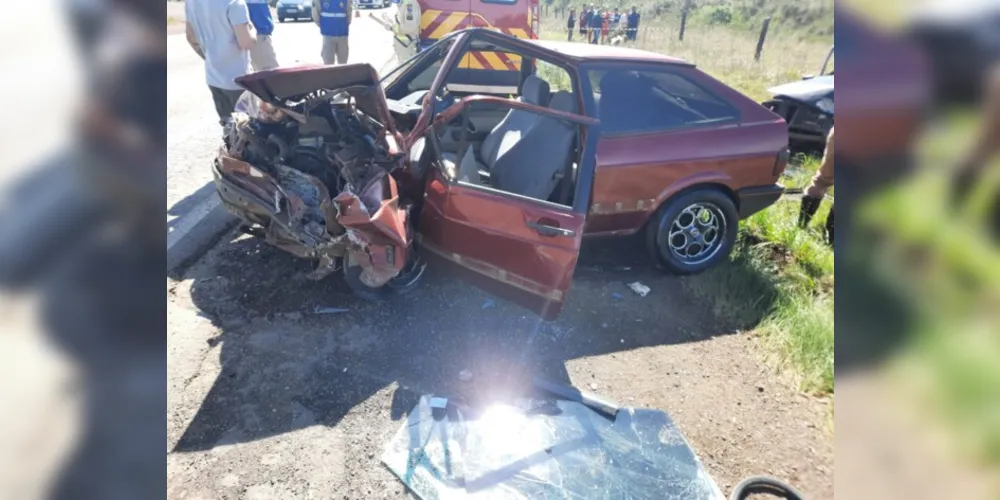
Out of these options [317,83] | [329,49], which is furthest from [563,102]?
[329,49]

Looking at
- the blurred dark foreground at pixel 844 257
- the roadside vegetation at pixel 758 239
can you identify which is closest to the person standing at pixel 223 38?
the roadside vegetation at pixel 758 239

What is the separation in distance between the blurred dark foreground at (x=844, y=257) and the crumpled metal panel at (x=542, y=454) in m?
1.99

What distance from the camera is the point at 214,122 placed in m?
6.80

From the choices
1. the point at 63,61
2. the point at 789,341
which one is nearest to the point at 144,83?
the point at 63,61

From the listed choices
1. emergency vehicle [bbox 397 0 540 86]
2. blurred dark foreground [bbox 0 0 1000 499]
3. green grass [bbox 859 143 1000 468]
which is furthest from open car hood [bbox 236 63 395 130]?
emergency vehicle [bbox 397 0 540 86]

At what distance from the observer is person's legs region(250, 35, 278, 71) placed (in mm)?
5023

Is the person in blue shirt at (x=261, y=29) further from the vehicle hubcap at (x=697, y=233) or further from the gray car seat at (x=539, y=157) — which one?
the vehicle hubcap at (x=697, y=233)

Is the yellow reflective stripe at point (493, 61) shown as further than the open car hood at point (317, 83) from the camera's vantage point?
Yes

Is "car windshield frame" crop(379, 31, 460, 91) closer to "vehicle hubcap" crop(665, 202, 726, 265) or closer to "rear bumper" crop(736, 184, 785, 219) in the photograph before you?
"vehicle hubcap" crop(665, 202, 726, 265)

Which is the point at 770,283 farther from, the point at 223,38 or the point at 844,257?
the point at 223,38

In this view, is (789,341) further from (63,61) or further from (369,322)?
(63,61)

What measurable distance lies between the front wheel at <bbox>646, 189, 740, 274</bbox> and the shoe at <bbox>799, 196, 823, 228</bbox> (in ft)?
1.48

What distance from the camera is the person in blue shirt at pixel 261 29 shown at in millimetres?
5012

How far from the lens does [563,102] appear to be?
3.79 m
